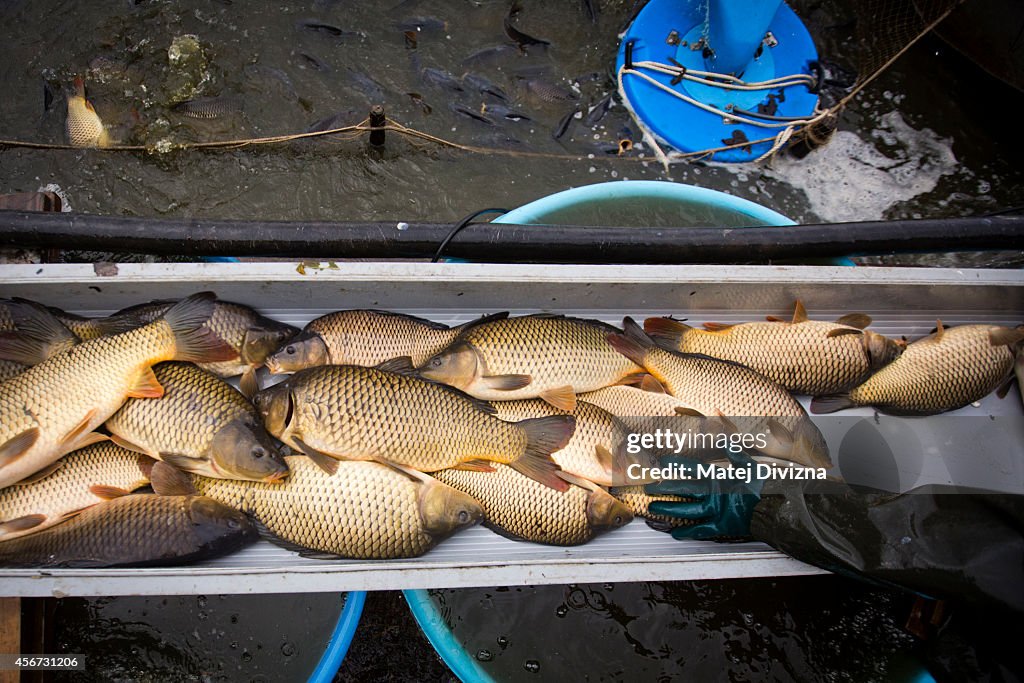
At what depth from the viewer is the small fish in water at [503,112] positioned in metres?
3.70

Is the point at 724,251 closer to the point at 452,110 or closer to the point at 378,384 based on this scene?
the point at 378,384

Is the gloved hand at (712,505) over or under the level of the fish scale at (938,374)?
under

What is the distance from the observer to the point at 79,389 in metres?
1.72

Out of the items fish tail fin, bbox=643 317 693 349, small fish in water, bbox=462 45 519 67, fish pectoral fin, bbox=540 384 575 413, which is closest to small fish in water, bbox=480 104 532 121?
small fish in water, bbox=462 45 519 67

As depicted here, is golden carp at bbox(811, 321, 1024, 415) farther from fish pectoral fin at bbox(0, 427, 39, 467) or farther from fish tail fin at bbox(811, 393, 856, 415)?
fish pectoral fin at bbox(0, 427, 39, 467)

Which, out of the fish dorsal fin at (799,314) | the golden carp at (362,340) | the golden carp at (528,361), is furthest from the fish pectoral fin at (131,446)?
the fish dorsal fin at (799,314)

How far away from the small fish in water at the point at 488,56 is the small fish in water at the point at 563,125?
574 mm

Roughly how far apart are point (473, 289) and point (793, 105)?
103 inches

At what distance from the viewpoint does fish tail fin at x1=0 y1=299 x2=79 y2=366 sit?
179 centimetres

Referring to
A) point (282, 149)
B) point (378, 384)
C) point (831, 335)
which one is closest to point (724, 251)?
point (831, 335)

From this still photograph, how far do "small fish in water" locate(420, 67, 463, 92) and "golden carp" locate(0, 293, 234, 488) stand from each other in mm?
2475

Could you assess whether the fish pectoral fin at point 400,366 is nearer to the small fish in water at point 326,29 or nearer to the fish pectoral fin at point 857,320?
the fish pectoral fin at point 857,320

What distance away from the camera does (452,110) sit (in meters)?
3.69

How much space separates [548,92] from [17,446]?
3160mm
